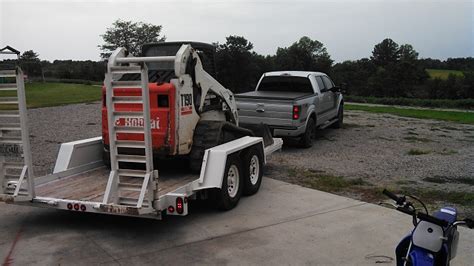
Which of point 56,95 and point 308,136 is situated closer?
point 308,136

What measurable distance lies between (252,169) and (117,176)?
8.70 ft

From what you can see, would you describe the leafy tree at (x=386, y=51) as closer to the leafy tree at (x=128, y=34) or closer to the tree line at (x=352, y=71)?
the tree line at (x=352, y=71)

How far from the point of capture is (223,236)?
529 cm

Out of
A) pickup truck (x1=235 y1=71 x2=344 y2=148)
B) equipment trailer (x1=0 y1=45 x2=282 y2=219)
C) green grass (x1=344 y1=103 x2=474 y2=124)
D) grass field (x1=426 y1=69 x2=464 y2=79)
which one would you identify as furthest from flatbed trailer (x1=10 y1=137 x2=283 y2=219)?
grass field (x1=426 y1=69 x2=464 y2=79)

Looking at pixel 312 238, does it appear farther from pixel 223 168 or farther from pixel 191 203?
Answer: pixel 191 203

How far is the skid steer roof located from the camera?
23.1 ft

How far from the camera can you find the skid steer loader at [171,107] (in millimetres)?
4973

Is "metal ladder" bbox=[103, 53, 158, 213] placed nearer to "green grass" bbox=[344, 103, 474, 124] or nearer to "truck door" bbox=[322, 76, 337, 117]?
"truck door" bbox=[322, 76, 337, 117]

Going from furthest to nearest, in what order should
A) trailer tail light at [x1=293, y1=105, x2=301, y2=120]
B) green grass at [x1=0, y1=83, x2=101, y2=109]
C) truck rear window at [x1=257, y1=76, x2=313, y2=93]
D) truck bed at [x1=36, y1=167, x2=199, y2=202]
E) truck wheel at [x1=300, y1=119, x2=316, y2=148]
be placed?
green grass at [x1=0, y1=83, x2=101, y2=109]
truck rear window at [x1=257, y1=76, x2=313, y2=93]
truck wheel at [x1=300, y1=119, x2=316, y2=148]
trailer tail light at [x1=293, y1=105, x2=301, y2=120]
truck bed at [x1=36, y1=167, x2=199, y2=202]

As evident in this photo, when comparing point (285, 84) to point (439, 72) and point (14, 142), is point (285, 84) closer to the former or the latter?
point (14, 142)

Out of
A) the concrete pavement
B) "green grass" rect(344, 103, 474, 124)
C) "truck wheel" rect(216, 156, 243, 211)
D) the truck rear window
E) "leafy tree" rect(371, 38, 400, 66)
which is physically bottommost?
the concrete pavement

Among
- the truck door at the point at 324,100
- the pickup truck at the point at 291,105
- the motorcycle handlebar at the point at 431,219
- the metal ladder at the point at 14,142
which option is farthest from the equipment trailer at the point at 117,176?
the truck door at the point at 324,100

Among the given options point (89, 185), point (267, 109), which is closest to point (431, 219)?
point (89, 185)

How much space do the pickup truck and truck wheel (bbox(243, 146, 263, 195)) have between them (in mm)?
1672
